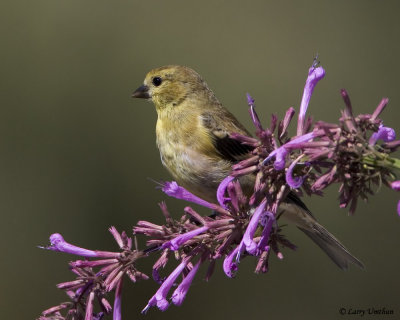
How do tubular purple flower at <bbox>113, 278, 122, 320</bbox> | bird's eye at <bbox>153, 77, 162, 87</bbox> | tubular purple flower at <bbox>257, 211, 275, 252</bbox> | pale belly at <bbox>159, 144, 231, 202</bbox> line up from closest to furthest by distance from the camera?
1. tubular purple flower at <bbox>257, 211, 275, 252</bbox>
2. tubular purple flower at <bbox>113, 278, 122, 320</bbox>
3. pale belly at <bbox>159, 144, 231, 202</bbox>
4. bird's eye at <bbox>153, 77, 162, 87</bbox>

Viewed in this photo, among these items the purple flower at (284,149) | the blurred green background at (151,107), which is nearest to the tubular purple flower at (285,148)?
the purple flower at (284,149)

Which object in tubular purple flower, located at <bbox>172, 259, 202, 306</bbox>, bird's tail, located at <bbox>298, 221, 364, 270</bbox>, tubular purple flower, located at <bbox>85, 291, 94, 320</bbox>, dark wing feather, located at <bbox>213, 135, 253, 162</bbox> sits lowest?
bird's tail, located at <bbox>298, 221, 364, 270</bbox>

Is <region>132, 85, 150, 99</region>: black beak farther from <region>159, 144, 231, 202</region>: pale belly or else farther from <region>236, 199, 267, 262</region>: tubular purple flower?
<region>236, 199, 267, 262</region>: tubular purple flower

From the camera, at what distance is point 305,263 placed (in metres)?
6.19

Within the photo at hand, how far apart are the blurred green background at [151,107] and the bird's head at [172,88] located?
2.22m

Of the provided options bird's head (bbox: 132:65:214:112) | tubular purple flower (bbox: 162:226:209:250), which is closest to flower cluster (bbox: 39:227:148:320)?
tubular purple flower (bbox: 162:226:209:250)

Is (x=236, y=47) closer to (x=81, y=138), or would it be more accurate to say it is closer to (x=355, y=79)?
(x=355, y=79)

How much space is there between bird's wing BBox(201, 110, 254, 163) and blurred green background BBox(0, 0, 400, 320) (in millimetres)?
2304

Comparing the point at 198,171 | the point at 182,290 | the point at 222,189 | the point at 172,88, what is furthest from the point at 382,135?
the point at 172,88

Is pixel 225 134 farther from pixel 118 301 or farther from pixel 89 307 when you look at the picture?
pixel 89 307

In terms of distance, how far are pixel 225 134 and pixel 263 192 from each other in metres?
1.65

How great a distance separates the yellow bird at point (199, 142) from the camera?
2.93 meters

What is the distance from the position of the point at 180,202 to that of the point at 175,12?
257 centimetres

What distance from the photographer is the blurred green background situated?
5.95 meters
